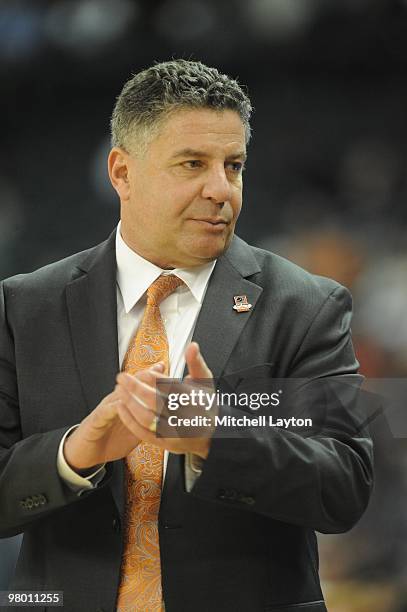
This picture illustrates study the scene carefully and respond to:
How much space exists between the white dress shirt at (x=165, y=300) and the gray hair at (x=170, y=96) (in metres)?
0.25

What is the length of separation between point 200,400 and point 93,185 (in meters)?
1.38

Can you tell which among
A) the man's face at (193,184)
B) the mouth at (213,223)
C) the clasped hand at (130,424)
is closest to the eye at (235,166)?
the man's face at (193,184)

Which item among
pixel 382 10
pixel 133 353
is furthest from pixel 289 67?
pixel 133 353

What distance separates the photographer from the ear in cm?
207

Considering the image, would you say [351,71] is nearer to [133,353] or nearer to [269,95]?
[269,95]

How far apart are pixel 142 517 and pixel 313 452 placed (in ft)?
1.15

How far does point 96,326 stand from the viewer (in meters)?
1.92

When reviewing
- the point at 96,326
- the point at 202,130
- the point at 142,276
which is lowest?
the point at 96,326

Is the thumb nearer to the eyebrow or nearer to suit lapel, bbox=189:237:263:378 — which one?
suit lapel, bbox=189:237:263:378

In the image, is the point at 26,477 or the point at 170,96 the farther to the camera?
the point at 170,96

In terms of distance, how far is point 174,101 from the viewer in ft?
6.28

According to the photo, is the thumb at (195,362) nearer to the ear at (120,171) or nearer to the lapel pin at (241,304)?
the lapel pin at (241,304)

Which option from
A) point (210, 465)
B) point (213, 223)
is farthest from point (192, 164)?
point (210, 465)

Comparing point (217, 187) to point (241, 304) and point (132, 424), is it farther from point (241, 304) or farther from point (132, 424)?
point (132, 424)
